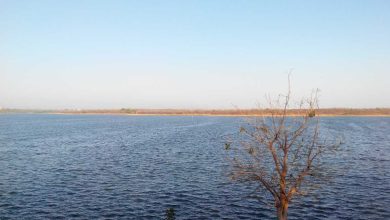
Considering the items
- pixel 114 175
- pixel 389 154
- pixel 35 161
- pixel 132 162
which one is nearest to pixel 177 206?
pixel 114 175

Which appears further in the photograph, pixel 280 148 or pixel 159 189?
pixel 159 189

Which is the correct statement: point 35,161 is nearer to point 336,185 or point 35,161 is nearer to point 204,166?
point 204,166

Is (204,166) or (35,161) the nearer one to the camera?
(204,166)

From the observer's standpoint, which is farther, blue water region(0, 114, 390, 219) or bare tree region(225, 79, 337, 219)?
blue water region(0, 114, 390, 219)

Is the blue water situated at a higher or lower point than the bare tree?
lower

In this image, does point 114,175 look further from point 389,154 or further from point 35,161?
point 389,154

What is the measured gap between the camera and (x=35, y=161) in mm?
63031

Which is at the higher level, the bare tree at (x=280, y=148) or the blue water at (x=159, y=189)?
the bare tree at (x=280, y=148)

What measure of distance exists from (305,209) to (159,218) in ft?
46.8

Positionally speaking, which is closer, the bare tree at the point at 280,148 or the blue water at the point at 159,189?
the bare tree at the point at 280,148

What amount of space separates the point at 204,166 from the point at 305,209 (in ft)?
77.1

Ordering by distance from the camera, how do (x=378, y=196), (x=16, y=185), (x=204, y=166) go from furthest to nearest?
(x=204, y=166), (x=16, y=185), (x=378, y=196)

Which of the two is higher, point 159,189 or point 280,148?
point 280,148

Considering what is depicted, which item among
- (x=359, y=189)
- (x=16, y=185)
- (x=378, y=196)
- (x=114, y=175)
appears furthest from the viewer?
(x=114, y=175)
